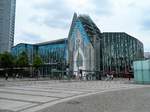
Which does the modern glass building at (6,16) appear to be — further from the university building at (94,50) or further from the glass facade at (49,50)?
the glass facade at (49,50)

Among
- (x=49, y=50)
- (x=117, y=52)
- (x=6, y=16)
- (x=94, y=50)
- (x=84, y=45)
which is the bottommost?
(x=117, y=52)

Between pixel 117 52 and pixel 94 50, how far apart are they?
10.9m

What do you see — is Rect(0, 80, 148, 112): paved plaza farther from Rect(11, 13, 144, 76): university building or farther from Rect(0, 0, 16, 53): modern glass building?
Rect(11, 13, 144, 76): university building

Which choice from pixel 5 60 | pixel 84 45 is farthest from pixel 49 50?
pixel 5 60

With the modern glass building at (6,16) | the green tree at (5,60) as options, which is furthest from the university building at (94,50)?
the green tree at (5,60)

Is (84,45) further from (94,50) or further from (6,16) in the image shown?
(6,16)

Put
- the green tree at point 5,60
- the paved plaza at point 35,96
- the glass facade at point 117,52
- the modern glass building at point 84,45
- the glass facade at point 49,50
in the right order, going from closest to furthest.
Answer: the paved plaza at point 35,96, the green tree at point 5,60, the modern glass building at point 84,45, the glass facade at point 117,52, the glass facade at point 49,50

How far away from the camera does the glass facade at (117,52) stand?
365ft

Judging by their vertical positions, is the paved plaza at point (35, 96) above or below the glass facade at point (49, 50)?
below

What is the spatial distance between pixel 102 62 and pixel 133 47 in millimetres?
17029

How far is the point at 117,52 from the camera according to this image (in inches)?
4397

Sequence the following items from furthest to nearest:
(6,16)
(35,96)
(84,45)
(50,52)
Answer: (50,52) → (84,45) → (6,16) → (35,96)

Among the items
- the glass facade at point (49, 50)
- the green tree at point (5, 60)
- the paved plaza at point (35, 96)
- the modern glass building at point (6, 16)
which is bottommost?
the paved plaza at point (35, 96)

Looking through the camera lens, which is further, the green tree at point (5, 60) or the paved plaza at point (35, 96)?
the green tree at point (5, 60)
